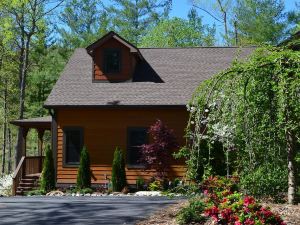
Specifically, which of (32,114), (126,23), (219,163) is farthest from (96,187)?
(126,23)

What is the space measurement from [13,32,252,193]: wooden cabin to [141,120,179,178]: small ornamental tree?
872mm

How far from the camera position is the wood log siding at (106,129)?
20719 mm

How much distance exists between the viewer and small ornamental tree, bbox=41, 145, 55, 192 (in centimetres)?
2034

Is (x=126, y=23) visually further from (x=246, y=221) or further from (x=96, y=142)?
(x=246, y=221)

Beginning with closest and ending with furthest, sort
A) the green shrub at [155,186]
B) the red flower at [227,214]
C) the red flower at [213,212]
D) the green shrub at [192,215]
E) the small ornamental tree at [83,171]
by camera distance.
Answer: the red flower at [227,214] < the red flower at [213,212] < the green shrub at [192,215] < the green shrub at [155,186] < the small ornamental tree at [83,171]

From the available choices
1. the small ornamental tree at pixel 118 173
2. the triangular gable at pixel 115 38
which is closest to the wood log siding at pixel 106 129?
the small ornamental tree at pixel 118 173

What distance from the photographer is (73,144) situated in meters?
21.1

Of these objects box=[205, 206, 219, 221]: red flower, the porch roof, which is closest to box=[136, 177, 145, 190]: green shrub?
the porch roof

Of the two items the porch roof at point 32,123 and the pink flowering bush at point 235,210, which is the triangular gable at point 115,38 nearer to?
the porch roof at point 32,123

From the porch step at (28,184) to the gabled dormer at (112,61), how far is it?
4834 mm

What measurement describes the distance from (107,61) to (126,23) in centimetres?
2255

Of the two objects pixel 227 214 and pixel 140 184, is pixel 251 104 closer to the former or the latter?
pixel 227 214

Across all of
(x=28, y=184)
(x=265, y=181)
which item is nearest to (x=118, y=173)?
(x=28, y=184)

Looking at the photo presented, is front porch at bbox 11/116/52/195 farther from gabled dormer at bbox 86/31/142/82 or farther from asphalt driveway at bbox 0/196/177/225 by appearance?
asphalt driveway at bbox 0/196/177/225
